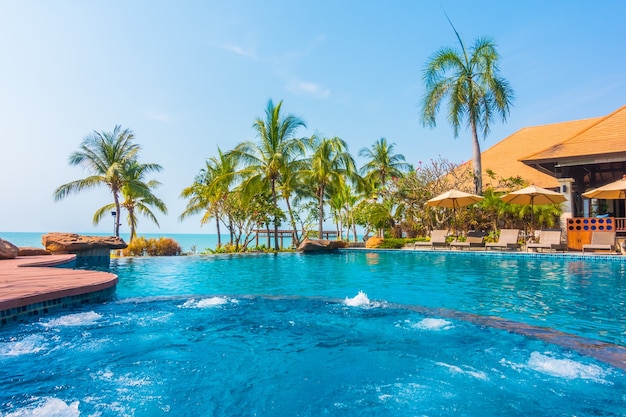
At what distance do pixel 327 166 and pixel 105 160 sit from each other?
11.8 metres

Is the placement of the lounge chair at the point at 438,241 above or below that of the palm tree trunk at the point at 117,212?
below

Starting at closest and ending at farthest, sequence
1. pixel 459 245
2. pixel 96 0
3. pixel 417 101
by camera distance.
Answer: pixel 96 0
pixel 459 245
pixel 417 101

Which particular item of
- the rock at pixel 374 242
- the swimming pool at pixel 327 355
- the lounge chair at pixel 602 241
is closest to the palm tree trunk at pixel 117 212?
the rock at pixel 374 242

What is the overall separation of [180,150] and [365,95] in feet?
37.0

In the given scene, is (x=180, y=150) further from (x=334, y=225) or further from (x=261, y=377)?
(x=261, y=377)

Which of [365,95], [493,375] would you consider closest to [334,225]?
[365,95]

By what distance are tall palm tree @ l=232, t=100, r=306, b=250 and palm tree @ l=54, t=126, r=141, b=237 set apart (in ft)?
19.4

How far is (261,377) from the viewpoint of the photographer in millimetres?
3668

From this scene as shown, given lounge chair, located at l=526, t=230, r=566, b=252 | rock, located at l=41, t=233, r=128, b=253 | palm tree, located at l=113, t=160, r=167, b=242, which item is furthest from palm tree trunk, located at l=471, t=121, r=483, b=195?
palm tree, located at l=113, t=160, r=167, b=242

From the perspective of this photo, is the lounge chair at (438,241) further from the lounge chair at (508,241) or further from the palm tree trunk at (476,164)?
the palm tree trunk at (476,164)

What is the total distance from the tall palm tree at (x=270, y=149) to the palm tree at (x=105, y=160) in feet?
19.4

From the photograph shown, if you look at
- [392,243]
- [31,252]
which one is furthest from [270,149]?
[31,252]

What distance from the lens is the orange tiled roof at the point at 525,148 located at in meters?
22.7

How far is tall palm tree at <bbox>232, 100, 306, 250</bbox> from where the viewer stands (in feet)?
69.4
